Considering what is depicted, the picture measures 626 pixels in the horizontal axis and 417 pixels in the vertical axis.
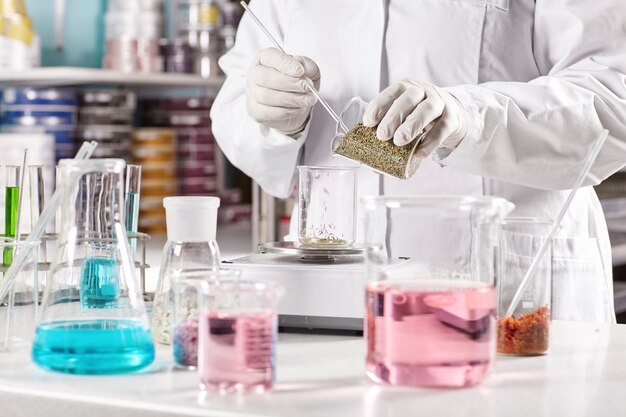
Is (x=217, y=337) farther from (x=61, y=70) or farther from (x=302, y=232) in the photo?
(x=61, y=70)

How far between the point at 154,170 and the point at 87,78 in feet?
1.31

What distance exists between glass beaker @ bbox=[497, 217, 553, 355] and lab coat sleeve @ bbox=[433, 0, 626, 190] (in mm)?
399

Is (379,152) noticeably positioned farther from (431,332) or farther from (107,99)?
(107,99)

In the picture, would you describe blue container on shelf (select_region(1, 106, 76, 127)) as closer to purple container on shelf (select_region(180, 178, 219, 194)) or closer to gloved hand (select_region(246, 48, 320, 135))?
purple container on shelf (select_region(180, 178, 219, 194))

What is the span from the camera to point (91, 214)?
0.95 m

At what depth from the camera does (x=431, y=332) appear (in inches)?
33.7

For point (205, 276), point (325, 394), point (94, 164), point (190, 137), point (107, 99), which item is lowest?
point (325, 394)

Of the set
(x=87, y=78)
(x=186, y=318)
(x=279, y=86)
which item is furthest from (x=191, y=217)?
(x=87, y=78)

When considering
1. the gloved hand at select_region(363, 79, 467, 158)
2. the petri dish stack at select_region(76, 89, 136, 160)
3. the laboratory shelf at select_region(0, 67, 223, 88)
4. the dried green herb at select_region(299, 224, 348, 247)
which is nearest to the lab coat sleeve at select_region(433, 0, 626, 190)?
the gloved hand at select_region(363, 79, 467, 158)

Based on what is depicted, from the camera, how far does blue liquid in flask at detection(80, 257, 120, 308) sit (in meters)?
1.02

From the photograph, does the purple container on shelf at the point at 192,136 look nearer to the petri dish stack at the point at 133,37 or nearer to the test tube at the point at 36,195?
the petri dish stack at the point at 133,37

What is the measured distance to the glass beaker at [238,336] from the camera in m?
0.86

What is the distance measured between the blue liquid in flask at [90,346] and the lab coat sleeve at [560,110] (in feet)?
2.31

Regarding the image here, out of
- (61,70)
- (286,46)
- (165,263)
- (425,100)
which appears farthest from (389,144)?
(61,70)
